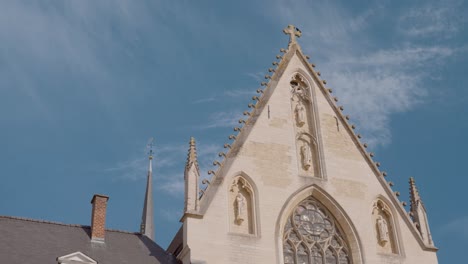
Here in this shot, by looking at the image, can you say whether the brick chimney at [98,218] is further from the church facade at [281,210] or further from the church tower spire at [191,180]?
the church tower spire at [191,180]

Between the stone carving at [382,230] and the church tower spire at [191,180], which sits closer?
the church tower spire at [191,180]

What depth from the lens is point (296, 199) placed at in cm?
2458

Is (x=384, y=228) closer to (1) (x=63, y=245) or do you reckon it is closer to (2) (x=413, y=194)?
(2) (x=413, y=194)

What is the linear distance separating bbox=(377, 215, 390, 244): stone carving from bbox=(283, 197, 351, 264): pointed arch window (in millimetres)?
1324

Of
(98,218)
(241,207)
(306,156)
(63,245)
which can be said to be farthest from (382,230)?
(63,245)

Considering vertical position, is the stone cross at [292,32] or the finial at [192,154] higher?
the stone cross at [292,32]

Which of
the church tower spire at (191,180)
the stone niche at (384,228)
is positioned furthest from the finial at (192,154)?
the stone niche at (384,228)

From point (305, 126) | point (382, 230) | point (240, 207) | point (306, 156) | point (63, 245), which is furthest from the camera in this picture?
point (305, 126)

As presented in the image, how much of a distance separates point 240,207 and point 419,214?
6.86 m

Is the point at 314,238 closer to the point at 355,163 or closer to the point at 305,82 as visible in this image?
the point at 355,163

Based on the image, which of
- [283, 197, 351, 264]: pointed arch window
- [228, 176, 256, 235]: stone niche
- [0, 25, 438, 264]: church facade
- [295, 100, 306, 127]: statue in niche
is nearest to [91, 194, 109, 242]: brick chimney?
[0, 25, 438, 264]: church facade

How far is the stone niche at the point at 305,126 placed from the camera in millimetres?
25672

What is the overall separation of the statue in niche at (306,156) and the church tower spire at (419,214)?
393 centimetres

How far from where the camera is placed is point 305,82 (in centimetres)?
2819
